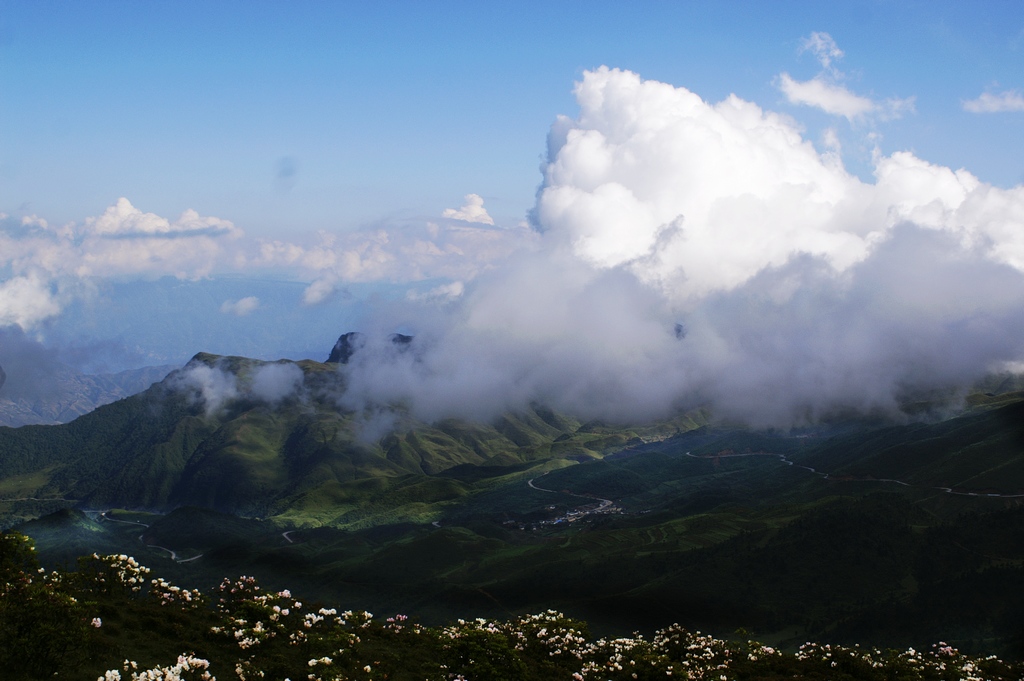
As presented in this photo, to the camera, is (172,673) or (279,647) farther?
(279,647)

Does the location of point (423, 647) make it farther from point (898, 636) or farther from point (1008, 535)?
point (1008, 535)

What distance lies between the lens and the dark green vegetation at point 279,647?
43.0 m

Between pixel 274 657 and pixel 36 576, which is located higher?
pixel 36 576

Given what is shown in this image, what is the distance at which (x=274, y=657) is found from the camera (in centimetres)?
5138

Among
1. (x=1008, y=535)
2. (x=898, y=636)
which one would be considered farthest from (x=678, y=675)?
(x=1008, y=535)

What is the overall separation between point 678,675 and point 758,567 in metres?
152

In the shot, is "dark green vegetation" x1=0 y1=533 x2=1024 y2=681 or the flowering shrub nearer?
the flowering shrub

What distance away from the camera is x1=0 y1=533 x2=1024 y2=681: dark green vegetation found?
141 ft

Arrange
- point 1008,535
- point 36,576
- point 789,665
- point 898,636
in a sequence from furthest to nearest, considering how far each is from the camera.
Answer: point 1008,535 → point 898,636 → point 789,665 → point 36,576

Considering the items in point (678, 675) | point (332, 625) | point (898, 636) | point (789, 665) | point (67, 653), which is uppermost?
point (67, 653)

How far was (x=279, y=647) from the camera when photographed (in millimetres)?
54906

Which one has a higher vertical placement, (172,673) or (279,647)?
(172,673)

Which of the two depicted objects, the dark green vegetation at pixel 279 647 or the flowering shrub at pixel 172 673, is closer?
the flowering shrub at pixel 172 673

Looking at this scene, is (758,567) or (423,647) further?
(758,567)
